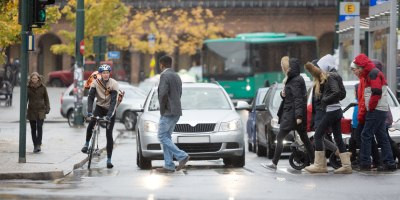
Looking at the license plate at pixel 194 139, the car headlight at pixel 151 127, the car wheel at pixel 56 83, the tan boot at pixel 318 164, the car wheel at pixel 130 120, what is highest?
the car headlight at pixel 151 127

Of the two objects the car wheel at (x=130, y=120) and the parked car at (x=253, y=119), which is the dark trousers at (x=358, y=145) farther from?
the car wheel at (x=130, y=120)

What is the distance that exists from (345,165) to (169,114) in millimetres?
2701

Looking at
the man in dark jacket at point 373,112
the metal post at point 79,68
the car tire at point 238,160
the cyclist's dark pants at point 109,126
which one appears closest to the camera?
the man in dark jacket at point 373,112

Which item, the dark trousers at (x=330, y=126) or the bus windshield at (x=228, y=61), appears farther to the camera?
the bus windshield at (x=228, y=61)

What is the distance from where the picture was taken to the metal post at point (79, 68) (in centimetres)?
3372

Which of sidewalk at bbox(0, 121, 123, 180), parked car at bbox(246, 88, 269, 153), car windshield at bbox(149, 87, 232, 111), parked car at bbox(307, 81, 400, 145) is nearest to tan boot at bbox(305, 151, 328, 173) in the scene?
parked car at bbox(307, 81, 400, 145)

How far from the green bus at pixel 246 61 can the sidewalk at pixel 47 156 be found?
21418 millimetres

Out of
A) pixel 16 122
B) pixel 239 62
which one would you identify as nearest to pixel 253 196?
pixel 16 122

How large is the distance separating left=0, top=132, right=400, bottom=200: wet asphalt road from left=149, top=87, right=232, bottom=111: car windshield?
1.15 meters

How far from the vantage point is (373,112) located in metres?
17.4

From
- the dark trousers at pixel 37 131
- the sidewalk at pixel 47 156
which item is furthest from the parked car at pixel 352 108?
the dark trousers at pixel 37 131

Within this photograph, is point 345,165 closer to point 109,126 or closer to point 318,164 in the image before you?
point 318,164

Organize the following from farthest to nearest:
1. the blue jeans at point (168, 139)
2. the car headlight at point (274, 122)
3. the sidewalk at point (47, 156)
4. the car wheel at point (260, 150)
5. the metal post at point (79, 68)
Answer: the metal post at point (79, 68) → the car wheel at point (260, 150) → the car headlight at point (274, 122) → the blue jeans at point (168, 139) → the sidewalk at point (47, 156)

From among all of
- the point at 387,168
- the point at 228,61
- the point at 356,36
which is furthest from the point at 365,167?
the point at 228,61
